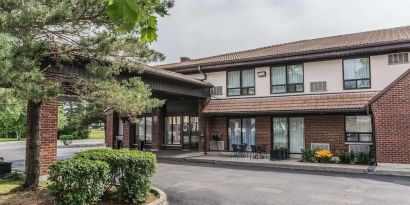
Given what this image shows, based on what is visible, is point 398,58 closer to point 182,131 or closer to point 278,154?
point 278,154

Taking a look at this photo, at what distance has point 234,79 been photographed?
20.7m

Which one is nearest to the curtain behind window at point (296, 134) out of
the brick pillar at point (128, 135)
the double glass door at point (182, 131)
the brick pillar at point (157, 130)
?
the double glass door at point (182, 131)

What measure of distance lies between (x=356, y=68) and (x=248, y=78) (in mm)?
6013

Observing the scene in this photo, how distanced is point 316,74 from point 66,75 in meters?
12.7

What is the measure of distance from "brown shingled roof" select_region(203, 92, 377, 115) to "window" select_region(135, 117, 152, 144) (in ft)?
19.7

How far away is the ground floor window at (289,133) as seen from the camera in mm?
18188

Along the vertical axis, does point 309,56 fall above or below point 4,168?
above

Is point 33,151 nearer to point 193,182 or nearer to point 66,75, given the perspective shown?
point 66,75

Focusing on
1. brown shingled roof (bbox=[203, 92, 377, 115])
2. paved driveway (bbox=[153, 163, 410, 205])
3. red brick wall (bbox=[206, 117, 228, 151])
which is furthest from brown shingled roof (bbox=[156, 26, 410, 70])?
paved driveway (bbox=[153, 163, 410, 205])

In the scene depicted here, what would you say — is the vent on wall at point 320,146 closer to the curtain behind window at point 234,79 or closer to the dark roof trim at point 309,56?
the dark roof trim at point 309,56

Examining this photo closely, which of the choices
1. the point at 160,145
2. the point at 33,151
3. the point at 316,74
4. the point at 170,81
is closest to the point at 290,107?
the point at 316,74

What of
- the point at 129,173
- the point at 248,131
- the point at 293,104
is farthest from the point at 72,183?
the point at 248,131

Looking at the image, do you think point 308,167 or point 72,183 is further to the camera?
point 308,167

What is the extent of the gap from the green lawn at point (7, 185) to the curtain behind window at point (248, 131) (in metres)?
12.9
